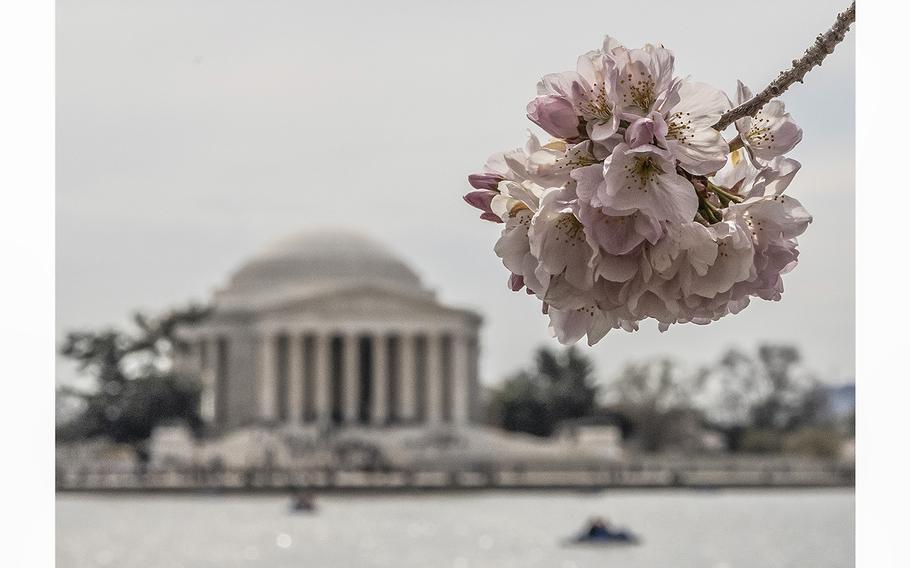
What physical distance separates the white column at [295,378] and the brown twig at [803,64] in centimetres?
3587

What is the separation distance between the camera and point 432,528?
88.1 ft

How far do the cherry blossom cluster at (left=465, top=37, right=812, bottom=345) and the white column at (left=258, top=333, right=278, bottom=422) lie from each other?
3597 cm

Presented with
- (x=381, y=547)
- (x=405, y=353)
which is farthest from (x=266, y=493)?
(x=381, y=547)

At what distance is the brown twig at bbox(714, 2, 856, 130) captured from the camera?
0.71 m

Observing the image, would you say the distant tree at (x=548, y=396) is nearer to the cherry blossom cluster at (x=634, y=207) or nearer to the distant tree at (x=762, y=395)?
the distant tree at (x=762, y=395)

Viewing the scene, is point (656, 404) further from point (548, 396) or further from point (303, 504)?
point (303, 504)

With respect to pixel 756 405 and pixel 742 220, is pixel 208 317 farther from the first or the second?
pixel 742 220

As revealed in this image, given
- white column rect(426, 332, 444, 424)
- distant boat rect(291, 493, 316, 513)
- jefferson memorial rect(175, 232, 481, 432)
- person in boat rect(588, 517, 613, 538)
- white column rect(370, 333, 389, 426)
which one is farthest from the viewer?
white column rect(426, 332, 444, 424)

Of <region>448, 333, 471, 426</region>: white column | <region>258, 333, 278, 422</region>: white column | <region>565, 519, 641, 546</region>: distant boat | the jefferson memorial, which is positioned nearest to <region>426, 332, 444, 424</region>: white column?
the jefferson memorial

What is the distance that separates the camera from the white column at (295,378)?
36.6m

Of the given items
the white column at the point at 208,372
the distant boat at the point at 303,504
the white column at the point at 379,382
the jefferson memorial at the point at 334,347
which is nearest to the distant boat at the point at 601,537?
the distant boat at the point at 303,504

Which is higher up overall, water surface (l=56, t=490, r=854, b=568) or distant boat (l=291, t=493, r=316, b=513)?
distant boat (l=291, t=493, r=316, b=513)

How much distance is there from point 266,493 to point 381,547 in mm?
8942

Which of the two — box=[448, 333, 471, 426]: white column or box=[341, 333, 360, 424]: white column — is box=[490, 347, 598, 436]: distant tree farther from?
box=[341, 333, 360, 424]: white column
